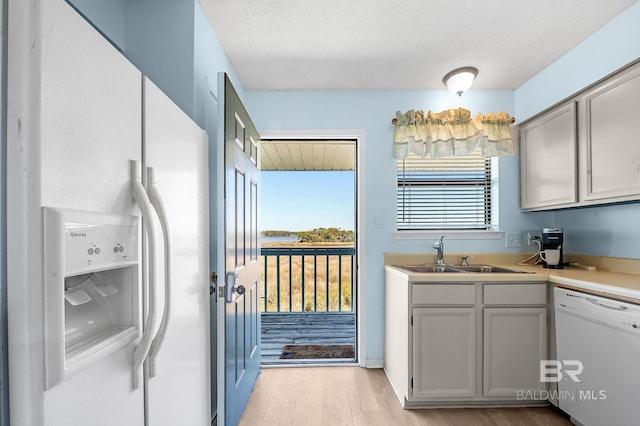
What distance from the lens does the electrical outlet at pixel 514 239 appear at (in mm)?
3156

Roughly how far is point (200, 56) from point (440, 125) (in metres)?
1.99

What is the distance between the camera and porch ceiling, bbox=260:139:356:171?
14.0 feet

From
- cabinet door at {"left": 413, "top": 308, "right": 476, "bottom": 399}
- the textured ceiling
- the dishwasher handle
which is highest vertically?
the textured ceiling

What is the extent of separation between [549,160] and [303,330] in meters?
3.08

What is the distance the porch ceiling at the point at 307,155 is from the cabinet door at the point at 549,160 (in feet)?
5.42

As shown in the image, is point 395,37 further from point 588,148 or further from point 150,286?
point 150,286

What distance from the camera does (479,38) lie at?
2.34 meters

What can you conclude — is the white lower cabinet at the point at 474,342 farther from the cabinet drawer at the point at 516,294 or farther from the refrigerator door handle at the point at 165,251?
the refrigerator door handle at the point at 165,251

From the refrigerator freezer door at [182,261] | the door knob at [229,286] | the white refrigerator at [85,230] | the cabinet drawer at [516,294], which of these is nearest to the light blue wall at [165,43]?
the refrigerator freezer door at [182,261]

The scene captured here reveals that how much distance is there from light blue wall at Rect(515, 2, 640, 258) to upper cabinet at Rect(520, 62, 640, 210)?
10 cm

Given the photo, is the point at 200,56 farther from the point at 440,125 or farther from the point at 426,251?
the point at 426,251

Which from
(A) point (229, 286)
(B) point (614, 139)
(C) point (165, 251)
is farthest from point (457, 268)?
(C) point (165, 251)

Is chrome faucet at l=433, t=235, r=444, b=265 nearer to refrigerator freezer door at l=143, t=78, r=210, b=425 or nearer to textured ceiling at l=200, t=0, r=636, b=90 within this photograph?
textured ceiling at l=200, t=0, r=636, b=90

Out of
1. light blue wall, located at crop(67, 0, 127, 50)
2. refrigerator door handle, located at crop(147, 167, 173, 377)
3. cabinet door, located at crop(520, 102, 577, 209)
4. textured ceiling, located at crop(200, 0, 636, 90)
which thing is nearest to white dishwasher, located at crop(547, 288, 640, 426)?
cabinet door, located at crop(520, 102, 577, 209)
